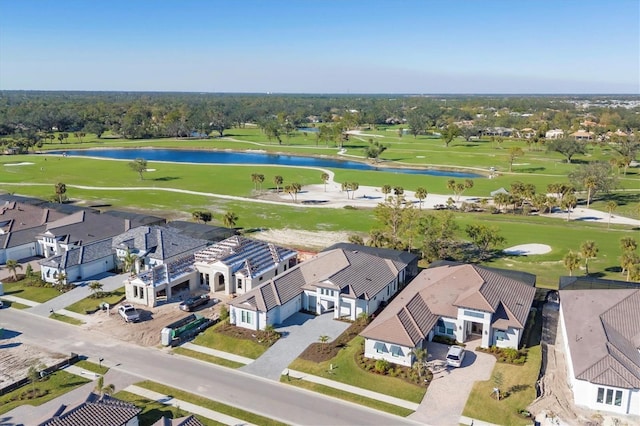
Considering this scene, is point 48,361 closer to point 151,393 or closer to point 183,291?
point 151,393

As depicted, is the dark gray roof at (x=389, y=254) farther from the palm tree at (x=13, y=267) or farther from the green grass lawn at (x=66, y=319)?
the palm tree at (x=13, y=267)

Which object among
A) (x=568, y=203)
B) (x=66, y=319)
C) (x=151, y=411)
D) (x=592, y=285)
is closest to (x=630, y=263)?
(x=592, y=285)

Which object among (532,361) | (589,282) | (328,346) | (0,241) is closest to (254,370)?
(328,346)

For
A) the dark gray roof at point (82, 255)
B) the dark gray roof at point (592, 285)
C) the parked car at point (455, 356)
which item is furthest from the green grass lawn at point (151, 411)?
the dark gray roof at point (592, 285)

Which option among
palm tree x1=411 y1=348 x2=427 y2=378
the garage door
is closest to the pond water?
the garage door

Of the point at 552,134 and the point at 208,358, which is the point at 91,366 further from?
the point at 552,134

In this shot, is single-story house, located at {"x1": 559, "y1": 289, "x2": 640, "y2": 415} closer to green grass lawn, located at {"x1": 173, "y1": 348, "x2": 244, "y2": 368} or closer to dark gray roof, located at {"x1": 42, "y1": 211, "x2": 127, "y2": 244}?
green grass lawn, located at {"x1": 173, "y1": 348, "x2": 244, "y2": 368}
